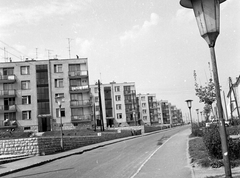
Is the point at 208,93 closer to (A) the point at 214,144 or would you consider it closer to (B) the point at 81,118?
(A) the point at 214,144

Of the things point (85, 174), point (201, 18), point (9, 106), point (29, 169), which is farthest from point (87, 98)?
point (201, 18)

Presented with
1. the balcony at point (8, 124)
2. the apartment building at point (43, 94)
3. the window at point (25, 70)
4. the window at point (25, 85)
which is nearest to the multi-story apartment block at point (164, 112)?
the apartment building at point (43, 94)

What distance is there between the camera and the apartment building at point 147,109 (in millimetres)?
118438

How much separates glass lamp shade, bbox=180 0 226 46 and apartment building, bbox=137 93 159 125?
11210cm

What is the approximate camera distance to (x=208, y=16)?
473cm

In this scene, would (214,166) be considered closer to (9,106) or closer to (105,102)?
(9,106)

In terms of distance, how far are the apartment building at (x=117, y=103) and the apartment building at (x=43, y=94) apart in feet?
104

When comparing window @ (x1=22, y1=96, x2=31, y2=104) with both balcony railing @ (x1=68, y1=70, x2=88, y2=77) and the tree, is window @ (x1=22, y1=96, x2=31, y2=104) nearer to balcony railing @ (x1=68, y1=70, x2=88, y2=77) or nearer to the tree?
balcony railing @ (x1=68, y1=70, x2=88, y2=77)

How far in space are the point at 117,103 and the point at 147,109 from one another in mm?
33836

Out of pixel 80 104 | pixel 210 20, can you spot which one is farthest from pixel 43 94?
pixel 210 20

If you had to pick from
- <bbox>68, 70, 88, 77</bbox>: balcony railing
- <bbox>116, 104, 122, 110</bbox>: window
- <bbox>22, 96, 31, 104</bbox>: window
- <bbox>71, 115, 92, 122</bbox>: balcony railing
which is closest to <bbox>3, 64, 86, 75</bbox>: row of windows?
<bbox>68, 70, 88, 77</bbox>: balcony railing

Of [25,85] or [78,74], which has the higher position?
[78,74]

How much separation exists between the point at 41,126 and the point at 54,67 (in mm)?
10986

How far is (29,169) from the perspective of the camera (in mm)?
13070
